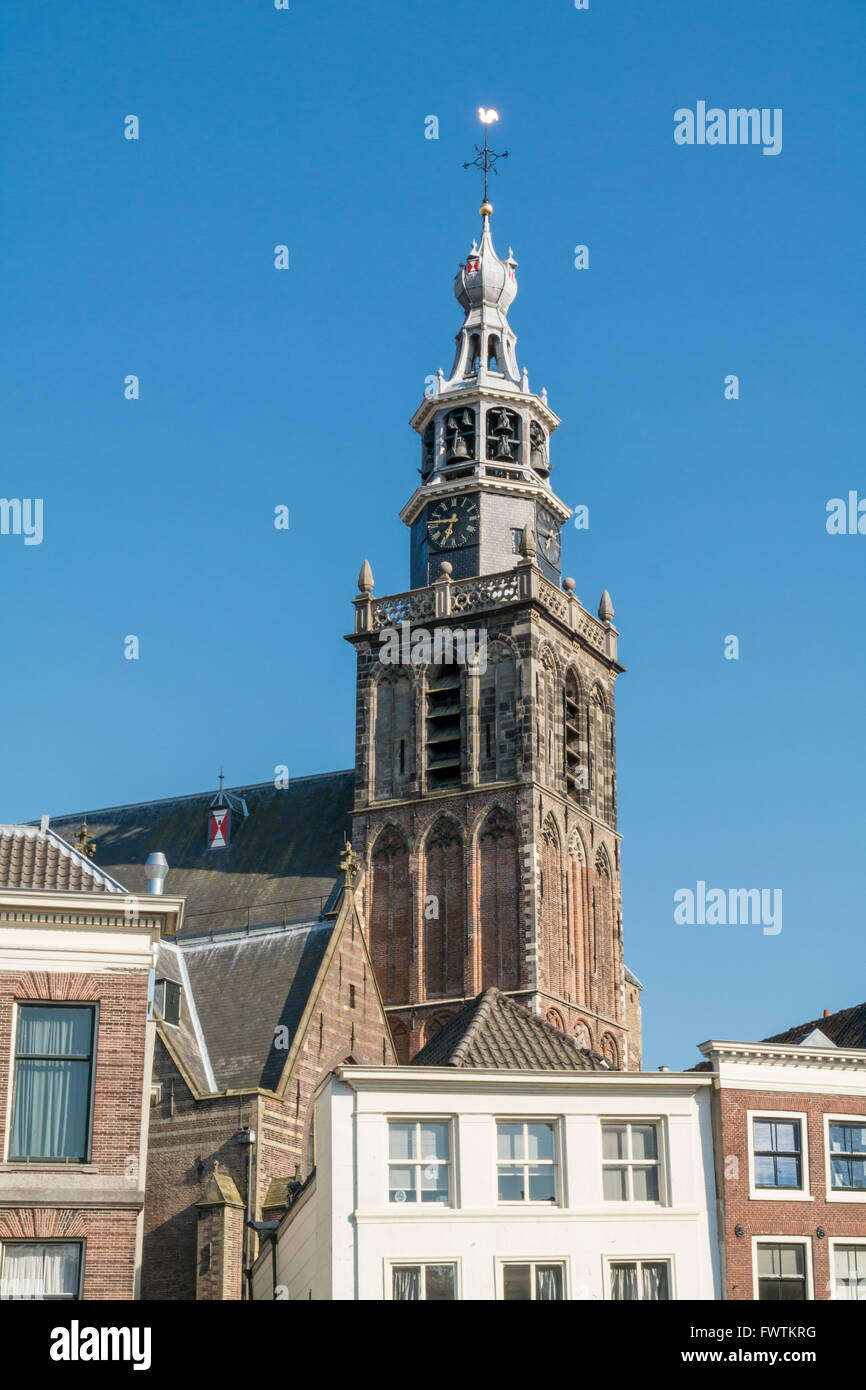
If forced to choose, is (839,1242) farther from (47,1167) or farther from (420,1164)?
(47,1167)

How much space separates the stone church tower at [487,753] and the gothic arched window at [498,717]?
0.05 m

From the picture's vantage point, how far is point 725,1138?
2911cm

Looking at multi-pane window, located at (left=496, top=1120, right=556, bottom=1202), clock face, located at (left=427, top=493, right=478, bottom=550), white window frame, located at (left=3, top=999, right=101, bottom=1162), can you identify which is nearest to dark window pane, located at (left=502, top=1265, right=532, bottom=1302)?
multi-pane window, located at (left=496, top=1120, right=556, bottom=1202)

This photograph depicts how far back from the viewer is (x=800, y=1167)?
96.8 feet

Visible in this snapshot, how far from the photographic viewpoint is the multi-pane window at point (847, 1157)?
29578 mm
